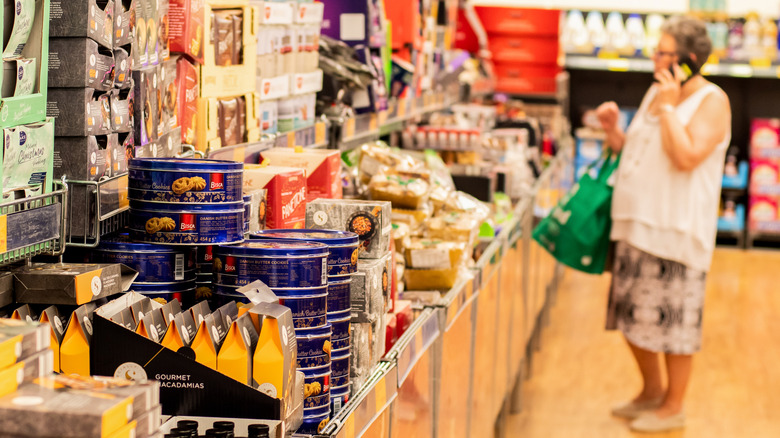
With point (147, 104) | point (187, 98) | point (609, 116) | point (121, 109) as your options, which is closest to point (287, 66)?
point (187, 98)

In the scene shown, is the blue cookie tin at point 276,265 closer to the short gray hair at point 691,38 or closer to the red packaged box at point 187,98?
the red packaged box at point 187,98

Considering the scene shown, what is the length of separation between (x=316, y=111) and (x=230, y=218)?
5.05 feet

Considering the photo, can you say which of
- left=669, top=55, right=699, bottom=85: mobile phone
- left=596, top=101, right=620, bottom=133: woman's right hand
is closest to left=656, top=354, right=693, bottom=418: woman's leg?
left=596, top=101, right=620, bottom=133: woman's right hand

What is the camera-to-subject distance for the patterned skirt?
13.6 ft

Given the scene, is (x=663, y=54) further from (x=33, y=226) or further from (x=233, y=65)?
(x=33, y=226)

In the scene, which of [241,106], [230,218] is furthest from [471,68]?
[230,218]

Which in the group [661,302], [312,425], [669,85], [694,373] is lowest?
[694,373]

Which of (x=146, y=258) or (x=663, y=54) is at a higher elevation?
(x=663, y=54)

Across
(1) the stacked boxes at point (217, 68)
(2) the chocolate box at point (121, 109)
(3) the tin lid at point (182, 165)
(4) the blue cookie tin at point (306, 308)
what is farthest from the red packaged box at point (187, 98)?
(4) the blue cookie tin at point (306, 308)

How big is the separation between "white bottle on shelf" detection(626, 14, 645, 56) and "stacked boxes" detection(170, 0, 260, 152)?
6.99 meters

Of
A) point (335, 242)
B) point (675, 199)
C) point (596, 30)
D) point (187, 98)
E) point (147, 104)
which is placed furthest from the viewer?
point (596, 30)

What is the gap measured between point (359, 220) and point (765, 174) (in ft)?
25.0

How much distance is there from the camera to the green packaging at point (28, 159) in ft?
4.41

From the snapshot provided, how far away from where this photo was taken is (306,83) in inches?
109
